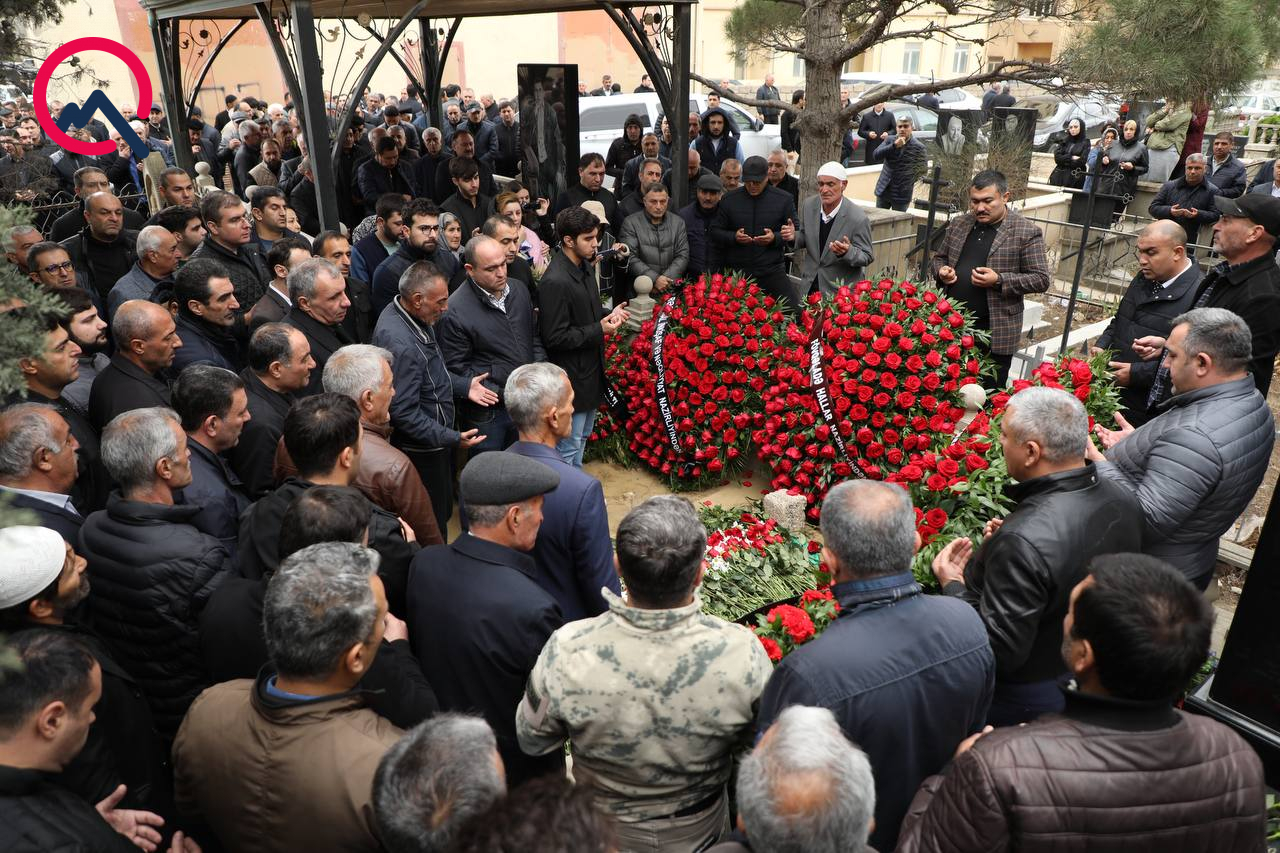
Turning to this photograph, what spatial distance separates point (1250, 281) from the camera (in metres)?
4.34

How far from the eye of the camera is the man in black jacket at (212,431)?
316 centimetres

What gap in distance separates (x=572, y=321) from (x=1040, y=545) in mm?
3389

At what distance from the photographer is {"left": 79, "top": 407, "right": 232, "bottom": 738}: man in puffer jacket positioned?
2625mm

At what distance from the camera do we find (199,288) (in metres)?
4.18

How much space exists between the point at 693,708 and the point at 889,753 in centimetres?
51

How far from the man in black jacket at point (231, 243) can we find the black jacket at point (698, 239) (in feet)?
10.7

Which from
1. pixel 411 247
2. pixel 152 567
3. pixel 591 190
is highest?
pixel 591 190

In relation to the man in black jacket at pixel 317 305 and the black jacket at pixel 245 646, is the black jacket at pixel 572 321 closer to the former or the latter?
the man in black jacket at pixel 317 305

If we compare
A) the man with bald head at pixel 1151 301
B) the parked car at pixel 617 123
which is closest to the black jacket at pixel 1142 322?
the man with bald head at pixel 1151 301

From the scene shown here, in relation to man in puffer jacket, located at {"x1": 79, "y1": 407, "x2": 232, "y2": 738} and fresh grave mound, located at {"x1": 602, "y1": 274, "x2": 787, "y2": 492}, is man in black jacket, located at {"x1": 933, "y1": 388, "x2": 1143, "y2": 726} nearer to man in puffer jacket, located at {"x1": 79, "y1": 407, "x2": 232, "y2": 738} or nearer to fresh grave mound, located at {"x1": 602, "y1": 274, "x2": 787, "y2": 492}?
man in puffer jacket, located at {"x1": 79, "y1": 407, "x2": 232, "y2": 738}

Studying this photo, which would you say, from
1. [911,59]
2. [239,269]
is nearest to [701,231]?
[239,269]

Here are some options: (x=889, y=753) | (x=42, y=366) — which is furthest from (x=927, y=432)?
(x=42, y=366)

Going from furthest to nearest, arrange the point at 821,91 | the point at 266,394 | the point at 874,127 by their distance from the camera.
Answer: the point at 874,127 < the point at 821,91 < the point at 266,394

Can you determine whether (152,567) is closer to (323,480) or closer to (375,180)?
(323,480)
